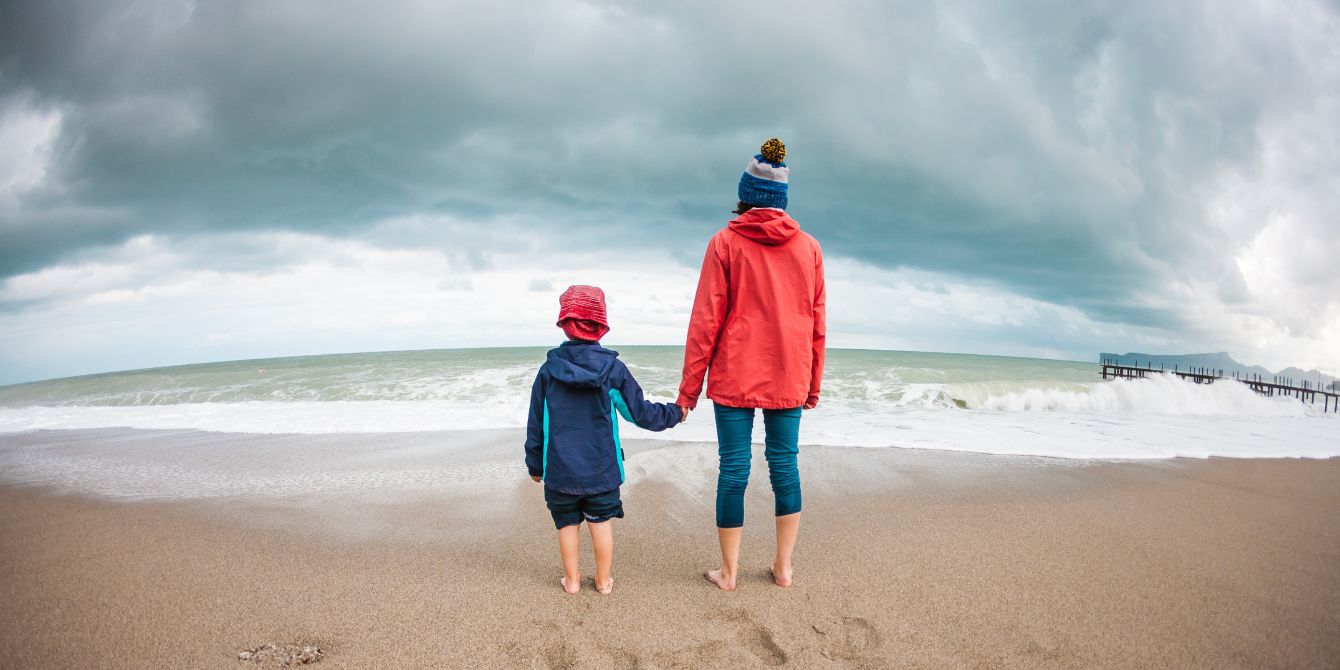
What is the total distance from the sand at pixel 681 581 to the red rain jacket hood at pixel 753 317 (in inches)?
38.8

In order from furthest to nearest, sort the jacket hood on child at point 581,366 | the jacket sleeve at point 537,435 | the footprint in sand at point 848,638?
the jacket sleeve at point 537,435
the jacket hood on child at point 581,366
the footprint in sand at point 848,638

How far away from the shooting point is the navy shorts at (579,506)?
2680mm

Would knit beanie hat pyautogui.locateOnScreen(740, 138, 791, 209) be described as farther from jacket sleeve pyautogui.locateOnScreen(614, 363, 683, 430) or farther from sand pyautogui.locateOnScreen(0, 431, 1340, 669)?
sand pyautogui.locateOnScreen(0, 431, 1340, 669)

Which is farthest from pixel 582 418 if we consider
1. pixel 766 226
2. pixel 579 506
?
pixel 766 226

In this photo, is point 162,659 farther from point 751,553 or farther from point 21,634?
point 751,553

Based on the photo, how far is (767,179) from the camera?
8.75ft

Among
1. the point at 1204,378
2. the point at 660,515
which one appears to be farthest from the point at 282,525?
the point at 1204,378

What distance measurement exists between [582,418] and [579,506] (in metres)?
0.43

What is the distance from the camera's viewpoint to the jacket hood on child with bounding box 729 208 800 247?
2602 millimetres

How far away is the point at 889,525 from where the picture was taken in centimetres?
380

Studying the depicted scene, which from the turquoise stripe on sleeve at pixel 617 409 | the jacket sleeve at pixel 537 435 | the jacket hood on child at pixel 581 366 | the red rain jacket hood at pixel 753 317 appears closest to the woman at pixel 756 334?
the red rain jacket hood at pixel 753 317

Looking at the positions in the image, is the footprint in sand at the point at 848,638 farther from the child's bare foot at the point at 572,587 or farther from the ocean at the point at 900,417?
the ocean at the point at 900,417

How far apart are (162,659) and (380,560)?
1.05m

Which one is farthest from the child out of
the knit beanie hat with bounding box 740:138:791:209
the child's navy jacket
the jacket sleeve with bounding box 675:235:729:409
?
the knit beanie hat with bounding box 740:138:791:209
